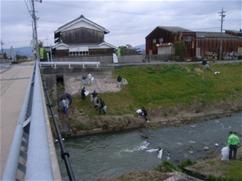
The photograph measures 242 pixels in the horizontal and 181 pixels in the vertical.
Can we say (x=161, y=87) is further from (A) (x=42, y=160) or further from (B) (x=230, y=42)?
(A) (x=42, y=160)

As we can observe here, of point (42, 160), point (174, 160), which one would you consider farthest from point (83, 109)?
point (42, 160)

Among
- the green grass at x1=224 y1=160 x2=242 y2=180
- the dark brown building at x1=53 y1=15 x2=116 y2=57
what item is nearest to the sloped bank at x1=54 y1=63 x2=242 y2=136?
the dark brown building at x1=53 y1=15 x2=116 y2=57

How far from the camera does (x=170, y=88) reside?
30406 millimetres

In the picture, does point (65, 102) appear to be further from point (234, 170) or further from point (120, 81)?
point (234, 170)

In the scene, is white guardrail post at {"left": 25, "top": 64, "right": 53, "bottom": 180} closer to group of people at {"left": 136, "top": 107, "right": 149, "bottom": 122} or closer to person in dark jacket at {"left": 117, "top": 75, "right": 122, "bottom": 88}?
group of people at {"left": 136, "top": 107, "right": 149, "bottom": 122}

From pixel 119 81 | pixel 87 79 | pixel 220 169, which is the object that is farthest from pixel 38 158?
pixel 119 81

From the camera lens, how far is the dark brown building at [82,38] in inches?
1597

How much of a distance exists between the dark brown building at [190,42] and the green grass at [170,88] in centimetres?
770

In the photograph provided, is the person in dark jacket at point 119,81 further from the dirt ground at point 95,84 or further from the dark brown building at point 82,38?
the dark brown building at point 82,38

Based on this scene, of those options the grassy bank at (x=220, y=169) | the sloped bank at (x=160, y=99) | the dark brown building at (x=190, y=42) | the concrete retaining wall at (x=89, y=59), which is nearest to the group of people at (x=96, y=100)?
the sloped bank at (x=160, y=99)

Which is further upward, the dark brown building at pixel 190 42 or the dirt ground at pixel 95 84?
the dark brown building at pixel 190 42

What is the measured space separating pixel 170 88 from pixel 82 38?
48.2 feet

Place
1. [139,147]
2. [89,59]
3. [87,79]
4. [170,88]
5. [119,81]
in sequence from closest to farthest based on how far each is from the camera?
1. [139,147]
2. [87,79]
3. [119,81]
4. [170,88]
5. [89,59]

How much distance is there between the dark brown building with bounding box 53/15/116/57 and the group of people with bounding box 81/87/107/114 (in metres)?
15.1
